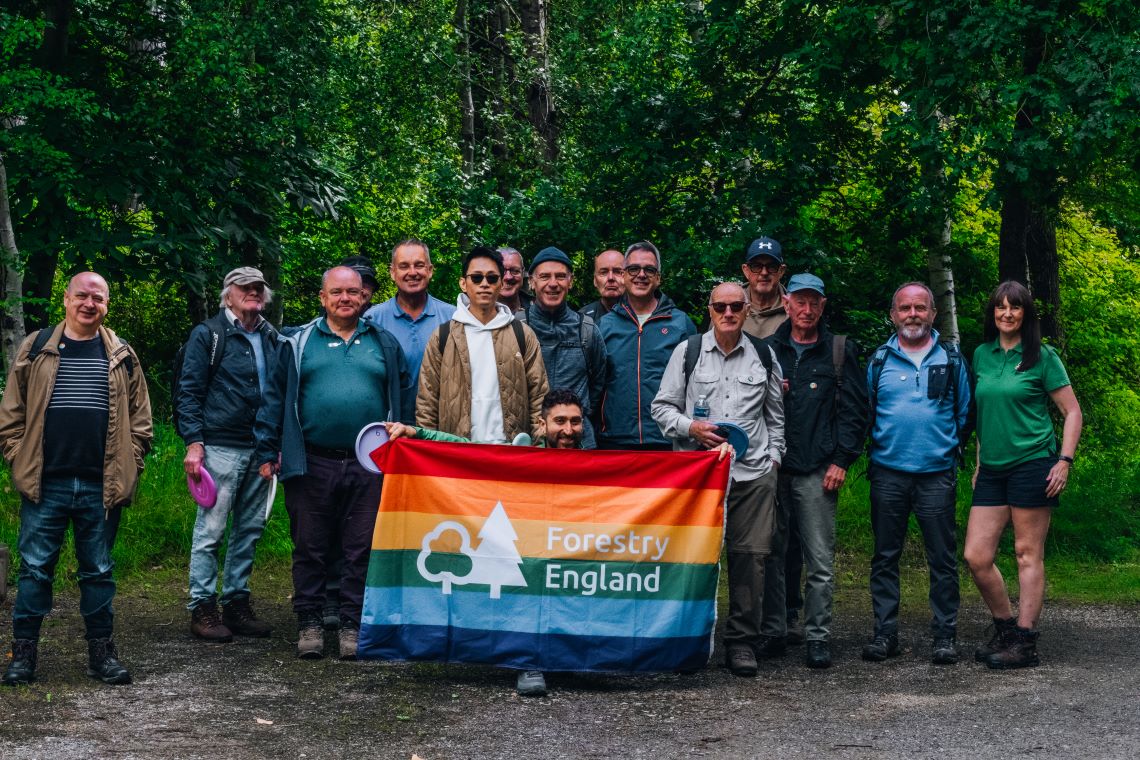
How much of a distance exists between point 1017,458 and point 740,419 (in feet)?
5.21

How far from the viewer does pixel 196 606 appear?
27.1 feet

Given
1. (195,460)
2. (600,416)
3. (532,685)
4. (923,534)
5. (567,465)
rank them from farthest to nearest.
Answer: (600,416), (195,460), (923,534), (567,465), (532,685)

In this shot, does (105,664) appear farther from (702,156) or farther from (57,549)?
(702,156)

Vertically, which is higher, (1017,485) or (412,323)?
(412,323)

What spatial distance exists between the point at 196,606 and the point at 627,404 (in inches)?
117

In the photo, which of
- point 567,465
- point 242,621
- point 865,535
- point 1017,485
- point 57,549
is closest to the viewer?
point 57,549

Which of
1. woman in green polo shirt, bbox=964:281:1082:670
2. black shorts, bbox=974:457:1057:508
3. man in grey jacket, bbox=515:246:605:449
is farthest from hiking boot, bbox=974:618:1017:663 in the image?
man in grey jacket, bbox=515:246:605:449

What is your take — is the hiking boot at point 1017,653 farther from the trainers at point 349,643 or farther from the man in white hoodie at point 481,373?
the trainers at point 349,643

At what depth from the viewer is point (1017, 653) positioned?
7.55m

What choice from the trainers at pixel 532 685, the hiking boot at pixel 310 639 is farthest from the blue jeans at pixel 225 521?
the trainers at pixel 532 685

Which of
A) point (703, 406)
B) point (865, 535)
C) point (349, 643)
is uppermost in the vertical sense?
point (703, 406)

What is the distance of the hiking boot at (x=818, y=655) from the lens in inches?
298

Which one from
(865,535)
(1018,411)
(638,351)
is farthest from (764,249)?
(865,535)

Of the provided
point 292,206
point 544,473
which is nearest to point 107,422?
point 544,473
